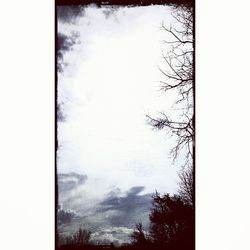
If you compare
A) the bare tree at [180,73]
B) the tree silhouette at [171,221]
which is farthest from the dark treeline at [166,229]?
the bare tree at [180,73]

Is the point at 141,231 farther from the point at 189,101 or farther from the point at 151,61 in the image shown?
the point at 151,61

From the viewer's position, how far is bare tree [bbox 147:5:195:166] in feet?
7.82

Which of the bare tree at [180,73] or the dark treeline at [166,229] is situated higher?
the bare tree at [180,73]

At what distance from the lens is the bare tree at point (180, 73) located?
2383 millimetres

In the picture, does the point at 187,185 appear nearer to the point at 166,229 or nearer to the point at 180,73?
the point at 166,229

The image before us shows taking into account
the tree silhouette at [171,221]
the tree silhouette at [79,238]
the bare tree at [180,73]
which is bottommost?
the tree silhouette at [79,238]

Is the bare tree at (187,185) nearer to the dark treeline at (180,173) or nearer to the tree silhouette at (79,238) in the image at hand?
the dark treeline at (180,173)

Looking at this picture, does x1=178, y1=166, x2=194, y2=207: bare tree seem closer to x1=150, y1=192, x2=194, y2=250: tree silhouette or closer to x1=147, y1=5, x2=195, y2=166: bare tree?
x1=150, y1=192, x2=194, y2=250: tree silhouette

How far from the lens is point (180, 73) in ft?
7.84

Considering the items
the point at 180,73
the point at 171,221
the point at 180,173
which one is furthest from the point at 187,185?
the point at 180,73
